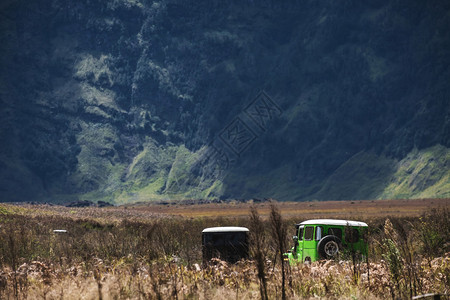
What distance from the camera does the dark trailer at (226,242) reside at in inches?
780

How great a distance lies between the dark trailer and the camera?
1981 centimetres

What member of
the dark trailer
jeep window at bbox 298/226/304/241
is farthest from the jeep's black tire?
the dark trailer

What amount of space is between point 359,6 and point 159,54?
6585 cm

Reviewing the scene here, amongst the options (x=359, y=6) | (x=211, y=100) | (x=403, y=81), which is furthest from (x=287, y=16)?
(x=403, y=81)

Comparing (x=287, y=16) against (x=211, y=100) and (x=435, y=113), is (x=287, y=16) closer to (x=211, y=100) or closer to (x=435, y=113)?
(x=211, y=100)

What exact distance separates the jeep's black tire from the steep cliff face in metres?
111

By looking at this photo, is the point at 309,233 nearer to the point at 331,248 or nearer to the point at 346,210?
the point at 331,248

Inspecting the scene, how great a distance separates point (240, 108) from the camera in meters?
176

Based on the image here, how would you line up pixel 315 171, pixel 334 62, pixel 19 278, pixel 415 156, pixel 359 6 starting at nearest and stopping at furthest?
1. pixel 19 278
2. pixel 415 156
3. pixel 315 171
4. pixel 334 62
5. pixel 359 6

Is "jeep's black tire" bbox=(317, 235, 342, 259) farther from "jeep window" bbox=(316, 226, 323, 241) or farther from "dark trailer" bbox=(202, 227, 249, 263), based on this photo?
"dark trailer" bbox=(202, 227, 249, 263)

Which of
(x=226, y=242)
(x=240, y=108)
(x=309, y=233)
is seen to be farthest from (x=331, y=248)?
(x=240, y=108)

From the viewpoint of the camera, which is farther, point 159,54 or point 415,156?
point 159,54

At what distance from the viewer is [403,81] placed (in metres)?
152

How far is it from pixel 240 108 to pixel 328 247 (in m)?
157
